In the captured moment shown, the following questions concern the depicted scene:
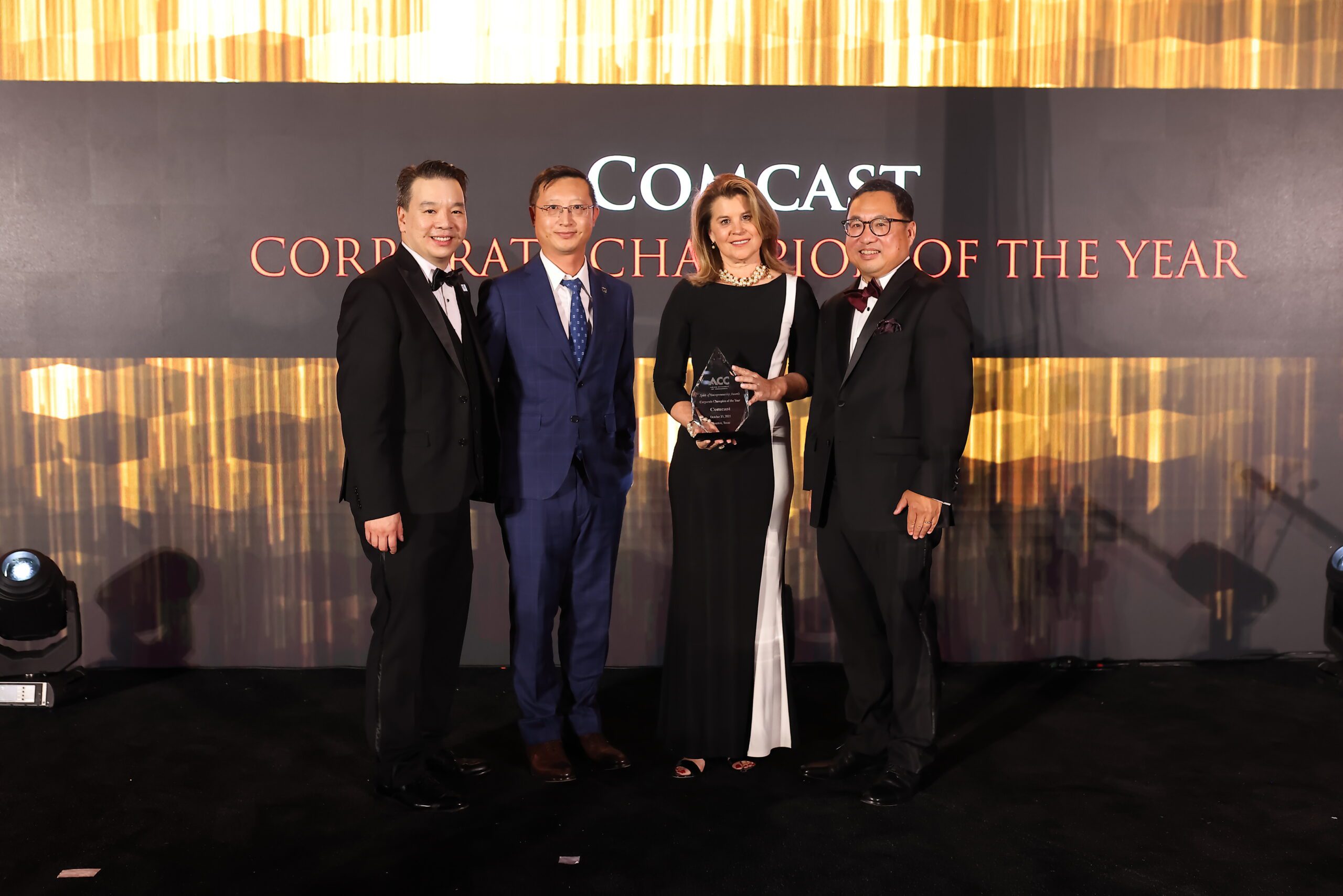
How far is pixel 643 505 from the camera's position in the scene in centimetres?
471

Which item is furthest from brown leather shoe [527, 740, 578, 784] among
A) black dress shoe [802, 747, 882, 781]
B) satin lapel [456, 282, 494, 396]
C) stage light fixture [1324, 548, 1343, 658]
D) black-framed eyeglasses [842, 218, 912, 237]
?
stage light fixture [1324, 548, 1343, 658]

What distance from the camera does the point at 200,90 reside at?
4449mm

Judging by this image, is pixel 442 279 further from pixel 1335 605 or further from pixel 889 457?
pixel 1335 605

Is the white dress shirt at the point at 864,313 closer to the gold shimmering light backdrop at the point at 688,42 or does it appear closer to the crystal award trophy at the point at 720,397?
the crystal award trophy at the point at 720,397

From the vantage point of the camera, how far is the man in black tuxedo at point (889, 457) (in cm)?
314

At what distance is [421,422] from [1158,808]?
238 cm

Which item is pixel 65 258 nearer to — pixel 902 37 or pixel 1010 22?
pixel 902 37

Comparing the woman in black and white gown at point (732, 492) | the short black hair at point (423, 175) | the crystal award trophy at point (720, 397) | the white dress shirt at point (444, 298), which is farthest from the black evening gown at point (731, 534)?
the short black hair at point (423, 175)

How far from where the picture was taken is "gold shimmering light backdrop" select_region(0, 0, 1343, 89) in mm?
4426

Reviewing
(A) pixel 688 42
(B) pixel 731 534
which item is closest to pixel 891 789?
(B) pixel 731 534

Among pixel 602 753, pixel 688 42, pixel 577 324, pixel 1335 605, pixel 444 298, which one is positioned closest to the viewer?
pixel 444 298

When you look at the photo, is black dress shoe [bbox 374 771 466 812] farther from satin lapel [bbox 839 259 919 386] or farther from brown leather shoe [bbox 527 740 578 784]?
satin lapel [bbox 839 259 919 386]

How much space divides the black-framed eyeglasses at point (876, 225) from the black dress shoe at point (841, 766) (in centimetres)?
157

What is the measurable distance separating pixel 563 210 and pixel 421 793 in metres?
1.75
